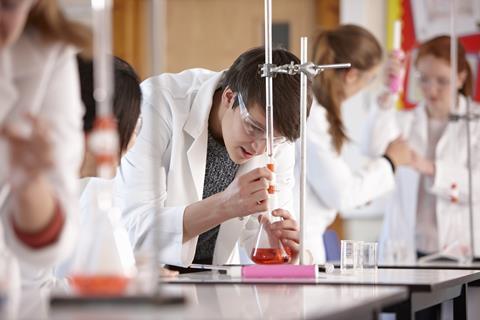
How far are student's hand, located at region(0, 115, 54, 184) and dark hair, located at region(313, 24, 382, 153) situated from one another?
2.42 metres

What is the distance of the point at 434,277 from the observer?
220cm

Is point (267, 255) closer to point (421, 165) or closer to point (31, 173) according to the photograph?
point (31, 173)

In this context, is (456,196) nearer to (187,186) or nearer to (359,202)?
(359,202)

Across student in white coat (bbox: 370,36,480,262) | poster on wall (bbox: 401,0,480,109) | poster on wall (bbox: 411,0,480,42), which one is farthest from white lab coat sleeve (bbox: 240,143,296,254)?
poster on wall (bbox: 411,0,480,42)

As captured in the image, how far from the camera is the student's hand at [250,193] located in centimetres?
228

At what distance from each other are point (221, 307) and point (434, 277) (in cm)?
81

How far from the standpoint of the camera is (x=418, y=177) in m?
4.21

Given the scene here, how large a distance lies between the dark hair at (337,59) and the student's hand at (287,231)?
53.2 inches

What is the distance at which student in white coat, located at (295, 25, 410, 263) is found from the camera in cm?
365

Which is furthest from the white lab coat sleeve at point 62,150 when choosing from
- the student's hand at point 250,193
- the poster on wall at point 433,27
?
the poster on wall at point 433,27

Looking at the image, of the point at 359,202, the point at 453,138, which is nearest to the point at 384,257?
the point at 359,202

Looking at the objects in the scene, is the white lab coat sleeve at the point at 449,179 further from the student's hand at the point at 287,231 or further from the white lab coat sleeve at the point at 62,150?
the white lab coat sleeve at the point at 62,150

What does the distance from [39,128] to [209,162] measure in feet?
4.50

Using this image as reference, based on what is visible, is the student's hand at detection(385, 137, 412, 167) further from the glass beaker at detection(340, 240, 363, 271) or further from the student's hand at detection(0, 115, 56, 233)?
the student's hand at detection(0, 115, 56, 233)
